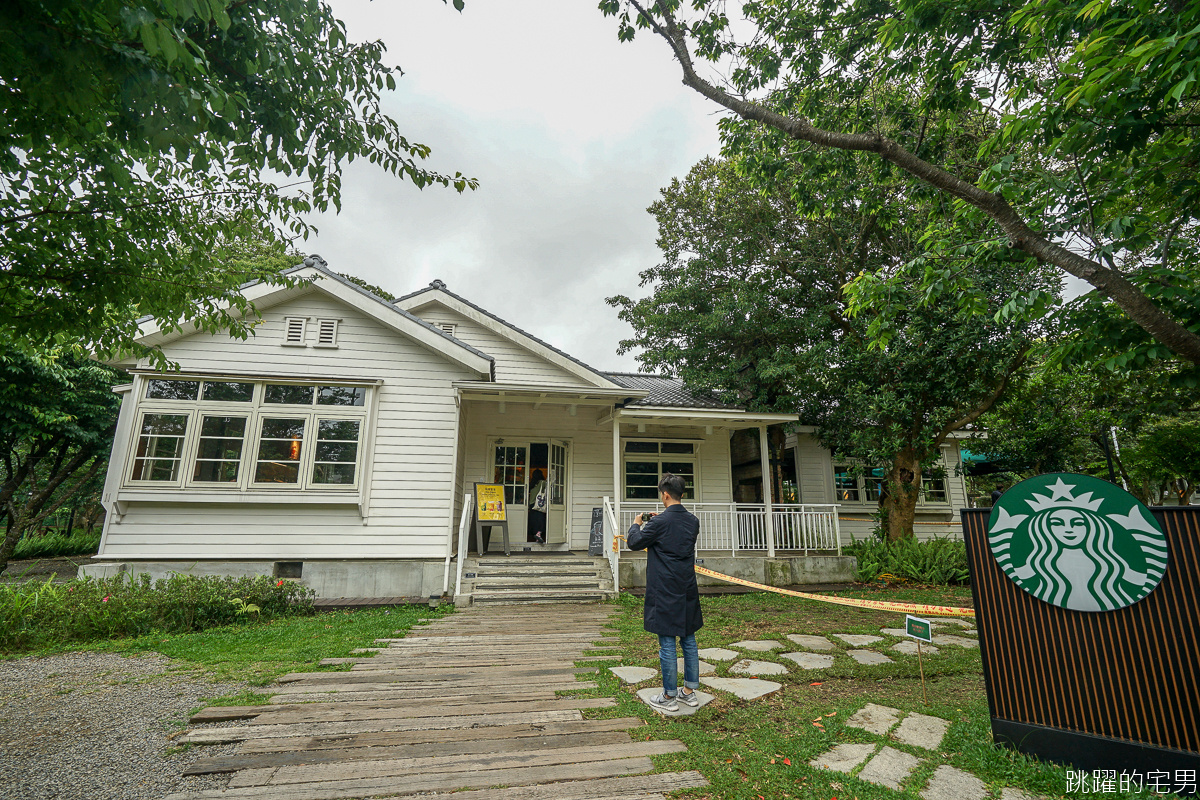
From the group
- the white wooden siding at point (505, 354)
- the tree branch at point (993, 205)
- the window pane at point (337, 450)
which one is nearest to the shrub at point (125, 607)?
the window pane at point (337, 450)

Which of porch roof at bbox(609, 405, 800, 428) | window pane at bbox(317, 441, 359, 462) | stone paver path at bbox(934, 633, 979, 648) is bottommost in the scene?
stone paver path at bbox(934, 633, 979, 648)

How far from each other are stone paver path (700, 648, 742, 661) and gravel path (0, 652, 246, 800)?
3.99 m

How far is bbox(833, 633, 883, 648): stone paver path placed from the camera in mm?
5855

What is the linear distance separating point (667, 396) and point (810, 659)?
7891mm

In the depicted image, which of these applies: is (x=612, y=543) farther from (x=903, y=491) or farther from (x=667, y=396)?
(x=903, y=491)

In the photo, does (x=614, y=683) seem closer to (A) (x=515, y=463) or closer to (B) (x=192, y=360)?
(A) (x=515, y=463)

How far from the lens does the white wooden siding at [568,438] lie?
11.1m

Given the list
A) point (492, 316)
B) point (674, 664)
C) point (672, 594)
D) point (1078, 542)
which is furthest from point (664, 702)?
point (492, 316)

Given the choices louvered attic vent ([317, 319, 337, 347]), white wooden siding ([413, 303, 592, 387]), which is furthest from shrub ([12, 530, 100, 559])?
white wooden siding ([413, 303, 592, 387])

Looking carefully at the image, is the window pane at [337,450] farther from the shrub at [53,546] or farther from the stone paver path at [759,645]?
the shrub at [53,546]

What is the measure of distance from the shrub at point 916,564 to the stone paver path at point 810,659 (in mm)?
6013

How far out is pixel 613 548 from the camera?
8930 mm

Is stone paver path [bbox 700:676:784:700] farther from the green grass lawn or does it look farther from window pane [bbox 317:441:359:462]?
window pane [bbox 317:441:359:462]

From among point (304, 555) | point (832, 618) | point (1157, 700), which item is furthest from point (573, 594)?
point (1157, 700)
